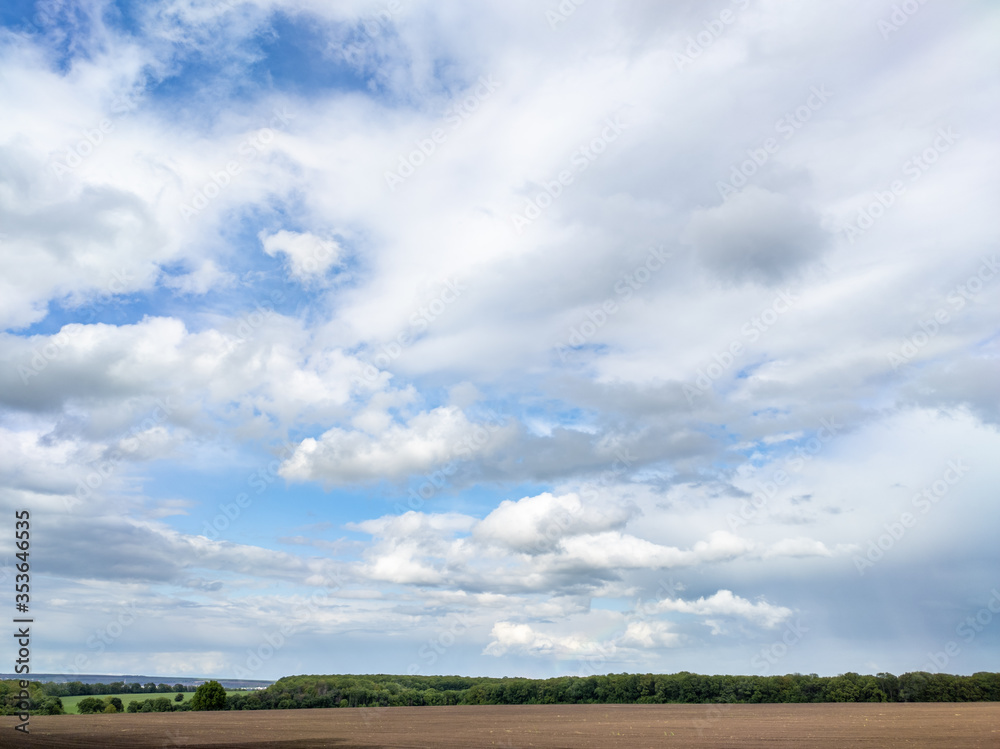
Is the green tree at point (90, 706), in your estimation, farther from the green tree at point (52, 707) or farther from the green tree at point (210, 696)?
the green tree at point (210, 696)

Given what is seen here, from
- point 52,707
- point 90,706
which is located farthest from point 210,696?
point 52,707

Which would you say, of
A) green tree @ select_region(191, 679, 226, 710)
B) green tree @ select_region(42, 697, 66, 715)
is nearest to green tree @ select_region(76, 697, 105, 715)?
green tree @ select_region(42, 697, 66, 715)

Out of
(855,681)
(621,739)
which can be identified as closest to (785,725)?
(621,739)

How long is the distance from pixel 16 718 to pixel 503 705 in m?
118

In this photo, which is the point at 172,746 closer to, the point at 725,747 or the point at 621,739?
the point at 621,739

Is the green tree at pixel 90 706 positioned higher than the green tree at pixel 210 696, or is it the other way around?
the green tree at pixel 210 696

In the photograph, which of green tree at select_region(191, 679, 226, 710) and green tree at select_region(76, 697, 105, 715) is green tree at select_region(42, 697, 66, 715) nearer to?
green tree at select_region(76, 697, 105, 715)

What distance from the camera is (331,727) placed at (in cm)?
10519

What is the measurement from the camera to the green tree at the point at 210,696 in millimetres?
166500

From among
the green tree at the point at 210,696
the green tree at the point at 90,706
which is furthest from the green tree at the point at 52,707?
the green tree at the point at 210,696

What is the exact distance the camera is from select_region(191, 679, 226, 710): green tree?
166 meters

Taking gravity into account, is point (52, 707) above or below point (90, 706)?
above

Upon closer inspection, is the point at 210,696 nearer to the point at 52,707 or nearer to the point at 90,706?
the point at 90,706

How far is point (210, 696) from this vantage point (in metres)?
167
